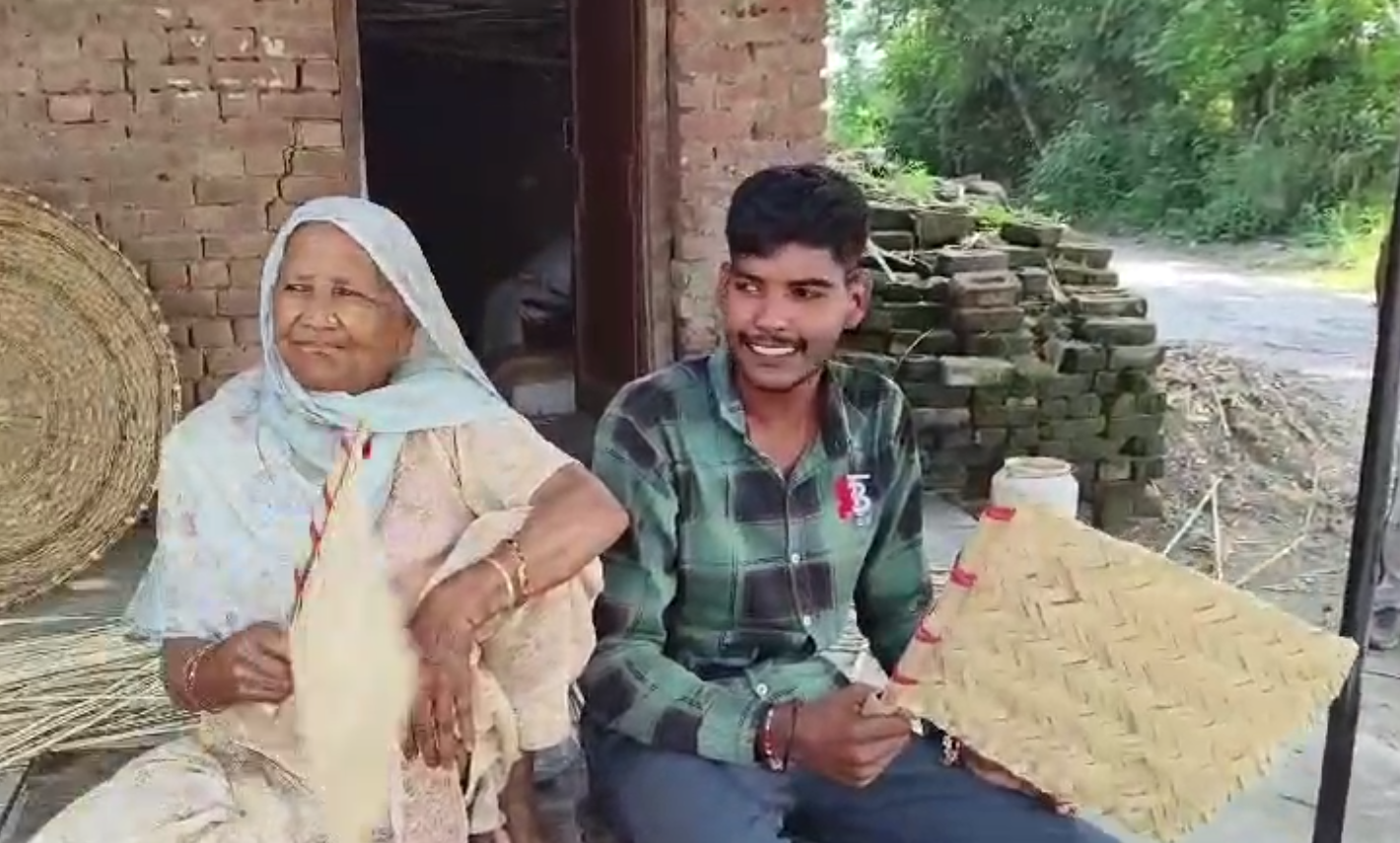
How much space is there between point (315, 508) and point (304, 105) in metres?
2.77

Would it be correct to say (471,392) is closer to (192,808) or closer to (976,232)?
(192,808)

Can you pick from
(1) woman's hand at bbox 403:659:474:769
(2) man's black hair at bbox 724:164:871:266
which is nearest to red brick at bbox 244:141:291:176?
(2) man's black hair at bbox 724:164:871:266

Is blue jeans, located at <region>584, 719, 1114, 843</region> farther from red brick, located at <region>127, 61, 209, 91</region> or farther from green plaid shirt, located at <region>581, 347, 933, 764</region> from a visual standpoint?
red brick, located at <region>127, 61, 209, 91</region>

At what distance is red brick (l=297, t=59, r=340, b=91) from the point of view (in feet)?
15.0

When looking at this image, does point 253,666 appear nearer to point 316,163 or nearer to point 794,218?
point 794,218

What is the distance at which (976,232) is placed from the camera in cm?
720

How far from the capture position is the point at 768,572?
2.27 metres

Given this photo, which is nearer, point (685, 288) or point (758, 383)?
point (758, 383)

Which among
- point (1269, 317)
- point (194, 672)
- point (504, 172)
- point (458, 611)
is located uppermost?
point (504, 172)

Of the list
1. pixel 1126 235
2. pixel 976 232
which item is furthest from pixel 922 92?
pixel 976 232

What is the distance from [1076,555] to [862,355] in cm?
423

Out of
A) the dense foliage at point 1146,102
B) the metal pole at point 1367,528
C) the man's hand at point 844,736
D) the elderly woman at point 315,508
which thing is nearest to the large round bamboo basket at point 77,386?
the elderly woman at point 315,508

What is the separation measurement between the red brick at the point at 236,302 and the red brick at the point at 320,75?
2.00 ft

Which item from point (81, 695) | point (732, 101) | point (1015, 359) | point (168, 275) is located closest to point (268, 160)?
point (168, 275)
